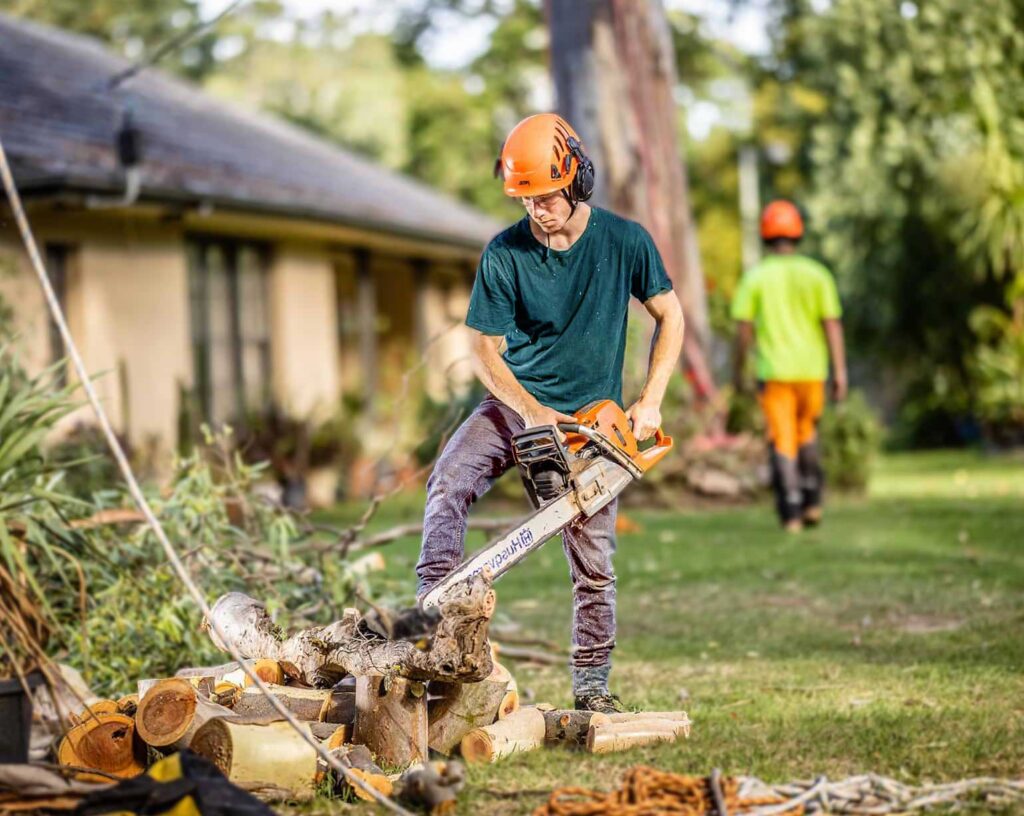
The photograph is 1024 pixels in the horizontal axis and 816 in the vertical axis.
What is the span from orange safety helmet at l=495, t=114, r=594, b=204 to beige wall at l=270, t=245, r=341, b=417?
39.7 feet

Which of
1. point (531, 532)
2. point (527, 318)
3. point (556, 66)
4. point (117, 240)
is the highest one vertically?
point (556, 66)

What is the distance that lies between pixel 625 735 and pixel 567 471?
0.90 metres

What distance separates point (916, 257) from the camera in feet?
85.3

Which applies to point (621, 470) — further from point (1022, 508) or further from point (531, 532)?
point (1022, 508)

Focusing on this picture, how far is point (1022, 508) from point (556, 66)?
629 centimetres

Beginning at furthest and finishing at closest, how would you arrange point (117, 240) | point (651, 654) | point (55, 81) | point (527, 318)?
point (55, 81), point (117, 240), point (651, 654), point (527, 318)

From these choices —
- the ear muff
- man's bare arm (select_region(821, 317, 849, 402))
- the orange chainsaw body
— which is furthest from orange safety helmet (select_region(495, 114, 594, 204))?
man's bare arm (select_region(821, 317, 849, 402))

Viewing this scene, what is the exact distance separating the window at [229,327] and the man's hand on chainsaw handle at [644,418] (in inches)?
450

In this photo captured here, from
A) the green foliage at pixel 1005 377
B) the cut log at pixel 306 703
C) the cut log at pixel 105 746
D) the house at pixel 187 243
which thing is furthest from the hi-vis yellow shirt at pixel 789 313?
the green foliage at pixel 1005 377

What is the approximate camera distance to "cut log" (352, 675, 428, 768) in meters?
5.00

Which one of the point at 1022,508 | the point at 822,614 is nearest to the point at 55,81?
the point at 1022,508

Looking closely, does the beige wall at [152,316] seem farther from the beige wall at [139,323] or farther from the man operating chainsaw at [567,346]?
the man operating chainsaw at [567,346]

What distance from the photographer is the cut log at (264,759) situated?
15.2 feet

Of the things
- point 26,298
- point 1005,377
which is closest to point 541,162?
point 26,298
